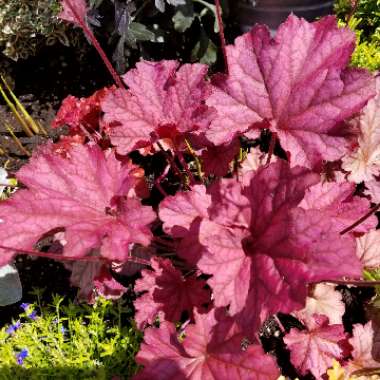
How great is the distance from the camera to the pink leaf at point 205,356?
3.94 ft

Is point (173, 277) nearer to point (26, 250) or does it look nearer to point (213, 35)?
point (26, 250)

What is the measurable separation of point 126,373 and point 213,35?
6.08ft

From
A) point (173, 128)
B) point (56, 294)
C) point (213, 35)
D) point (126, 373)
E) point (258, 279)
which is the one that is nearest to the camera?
point (258, 279)


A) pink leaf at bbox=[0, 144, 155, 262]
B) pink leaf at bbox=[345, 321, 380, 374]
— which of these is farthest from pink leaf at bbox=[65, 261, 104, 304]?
pink leaf at bbox=[345, 321, 380, 374]

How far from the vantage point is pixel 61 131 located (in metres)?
2.56

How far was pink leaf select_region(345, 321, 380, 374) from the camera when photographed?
1565 mm

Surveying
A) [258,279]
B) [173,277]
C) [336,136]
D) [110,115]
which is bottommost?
[173,277]

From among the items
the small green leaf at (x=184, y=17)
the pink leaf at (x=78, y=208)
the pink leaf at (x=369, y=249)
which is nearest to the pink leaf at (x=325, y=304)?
the pink leaf at (x=369, y=249)

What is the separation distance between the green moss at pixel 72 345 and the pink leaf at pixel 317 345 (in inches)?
22.0

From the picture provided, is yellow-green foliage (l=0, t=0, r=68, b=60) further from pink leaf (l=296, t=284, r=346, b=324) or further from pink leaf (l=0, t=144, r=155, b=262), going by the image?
pink leaf (l=296, t=284, r=346, b=324)

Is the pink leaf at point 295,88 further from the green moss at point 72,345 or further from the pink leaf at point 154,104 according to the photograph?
the green moss at point 72,345

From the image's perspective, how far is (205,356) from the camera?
4.12ft

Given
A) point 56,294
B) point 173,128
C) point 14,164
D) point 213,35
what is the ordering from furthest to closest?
point 213,35, point 14,164, point 56,294, point 173,128

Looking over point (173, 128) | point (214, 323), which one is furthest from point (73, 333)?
point (173, 128)
